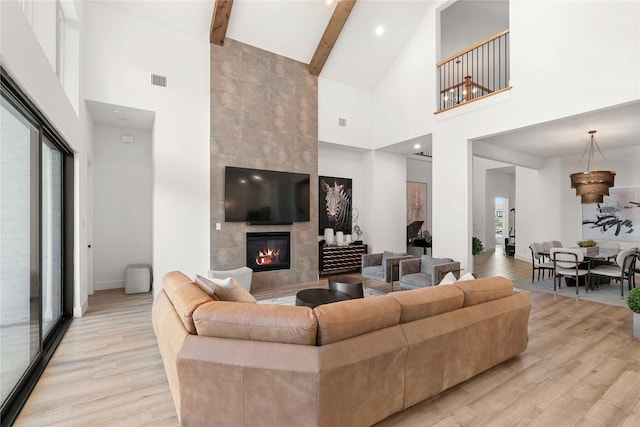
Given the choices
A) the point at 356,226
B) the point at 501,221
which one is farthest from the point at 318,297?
the point at 501,221

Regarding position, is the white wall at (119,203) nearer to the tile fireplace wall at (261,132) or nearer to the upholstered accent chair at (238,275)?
the tile fireplace wall at (261,132)

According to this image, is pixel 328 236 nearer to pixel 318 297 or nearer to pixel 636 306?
pixel 318 297

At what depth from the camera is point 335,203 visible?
7543mm

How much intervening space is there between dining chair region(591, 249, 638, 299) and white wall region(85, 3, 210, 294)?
692 centimetres

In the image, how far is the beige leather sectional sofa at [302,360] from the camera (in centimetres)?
171

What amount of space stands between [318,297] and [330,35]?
5176mm

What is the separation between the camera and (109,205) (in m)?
5.82

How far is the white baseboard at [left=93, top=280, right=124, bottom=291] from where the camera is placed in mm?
5679

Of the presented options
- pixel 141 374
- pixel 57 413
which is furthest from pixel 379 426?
pixel 57 413

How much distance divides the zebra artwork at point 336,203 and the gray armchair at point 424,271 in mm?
2725

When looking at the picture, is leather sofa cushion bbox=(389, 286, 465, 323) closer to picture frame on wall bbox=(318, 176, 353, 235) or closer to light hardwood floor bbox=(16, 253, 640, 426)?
light hardwood floor bbox=(16, 253, 640, 426)

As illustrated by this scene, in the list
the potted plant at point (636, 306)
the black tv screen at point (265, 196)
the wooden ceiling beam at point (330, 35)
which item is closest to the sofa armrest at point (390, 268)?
the black tv screen at point (265, 196)

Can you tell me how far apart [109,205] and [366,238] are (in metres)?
5.55

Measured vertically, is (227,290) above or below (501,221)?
below
